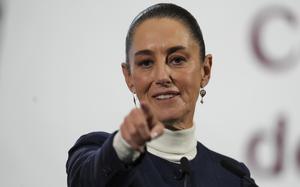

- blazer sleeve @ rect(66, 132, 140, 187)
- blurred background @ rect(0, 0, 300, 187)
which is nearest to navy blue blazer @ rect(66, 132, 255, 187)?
blazer sleeve @ rect(66, 132, 140, 187)

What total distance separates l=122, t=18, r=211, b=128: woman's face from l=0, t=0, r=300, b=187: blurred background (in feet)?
1.55

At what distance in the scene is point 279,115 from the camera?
5.17 feet

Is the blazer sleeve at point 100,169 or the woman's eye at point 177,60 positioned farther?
the woman's eye at point 177,60

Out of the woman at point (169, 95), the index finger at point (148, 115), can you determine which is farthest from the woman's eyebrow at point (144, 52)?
the index finger at point (148, 115)

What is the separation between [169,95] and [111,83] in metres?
0.53

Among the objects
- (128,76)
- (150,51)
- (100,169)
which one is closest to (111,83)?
(128,76)

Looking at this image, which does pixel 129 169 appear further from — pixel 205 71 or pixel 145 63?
pixel 205 71

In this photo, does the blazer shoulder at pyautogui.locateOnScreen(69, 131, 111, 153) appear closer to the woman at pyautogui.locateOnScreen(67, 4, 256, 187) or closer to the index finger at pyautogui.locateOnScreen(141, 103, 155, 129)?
the woman at pyautogui.locateOnScreen(67, 4, 256, 187)

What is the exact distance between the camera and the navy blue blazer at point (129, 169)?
701mm

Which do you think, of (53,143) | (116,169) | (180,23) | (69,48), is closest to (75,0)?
(69,48)

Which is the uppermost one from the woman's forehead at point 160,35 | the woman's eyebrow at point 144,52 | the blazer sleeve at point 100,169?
the woman's forehead at point 160,35

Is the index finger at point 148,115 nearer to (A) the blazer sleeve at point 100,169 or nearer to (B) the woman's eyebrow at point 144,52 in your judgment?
(A) the blazer sleeve at point 100,169

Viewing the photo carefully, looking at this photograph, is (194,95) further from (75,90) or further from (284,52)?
(284,52)

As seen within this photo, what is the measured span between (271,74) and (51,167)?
66 cm
